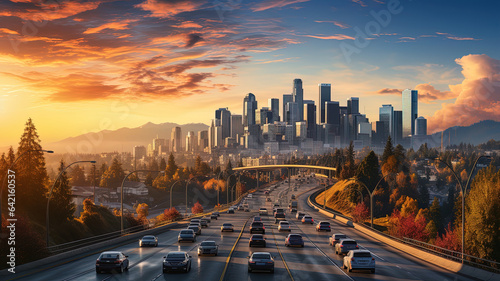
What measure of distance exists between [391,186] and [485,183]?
140 meters

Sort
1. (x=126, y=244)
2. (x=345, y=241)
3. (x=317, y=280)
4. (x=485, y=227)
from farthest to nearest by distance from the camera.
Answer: (x=485, y=227) → (x=126, y=244) → (x=345, y=241) → (x=317, y=280)

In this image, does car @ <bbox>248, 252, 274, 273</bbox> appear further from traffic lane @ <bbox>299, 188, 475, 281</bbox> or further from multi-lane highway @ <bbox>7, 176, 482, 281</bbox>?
traffic lane @ <bbox>299, 188, 475, 281</bbox>

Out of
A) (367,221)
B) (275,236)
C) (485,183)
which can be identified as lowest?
(367,221)

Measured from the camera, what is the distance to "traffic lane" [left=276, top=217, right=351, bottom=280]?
33.5 meters

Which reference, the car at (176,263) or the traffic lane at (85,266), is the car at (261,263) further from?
the traffic lane at (85,266)

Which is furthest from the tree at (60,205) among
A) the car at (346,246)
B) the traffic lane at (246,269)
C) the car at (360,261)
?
the car at (360,261)

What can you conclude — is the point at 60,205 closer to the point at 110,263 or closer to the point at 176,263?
the point at 110,263

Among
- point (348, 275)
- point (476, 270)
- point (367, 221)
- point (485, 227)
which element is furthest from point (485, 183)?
point (367, 221)

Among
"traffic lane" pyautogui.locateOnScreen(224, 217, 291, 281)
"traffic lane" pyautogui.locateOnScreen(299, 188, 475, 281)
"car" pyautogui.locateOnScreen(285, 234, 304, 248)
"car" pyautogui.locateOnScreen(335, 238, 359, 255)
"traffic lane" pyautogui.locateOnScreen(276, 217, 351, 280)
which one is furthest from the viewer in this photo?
"car" pyautogui.locateOnScreen(285, 234, 304, 248)

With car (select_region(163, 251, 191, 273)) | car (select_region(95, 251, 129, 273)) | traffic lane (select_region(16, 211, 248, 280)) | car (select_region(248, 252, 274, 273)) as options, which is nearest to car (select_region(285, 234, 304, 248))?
traffic lane (select_region(16, 211, 248, 280))

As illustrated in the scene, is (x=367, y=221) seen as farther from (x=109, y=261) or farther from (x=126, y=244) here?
(x=109, y=261)

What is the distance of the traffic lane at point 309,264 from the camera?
33.5m

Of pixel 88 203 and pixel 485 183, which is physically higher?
pixel 485 183

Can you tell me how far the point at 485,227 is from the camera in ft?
200
